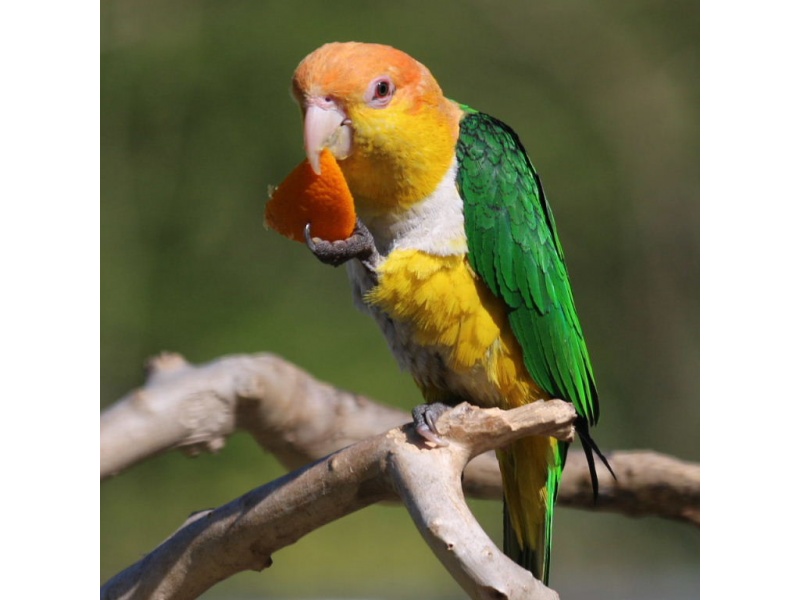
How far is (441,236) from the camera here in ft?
4.73

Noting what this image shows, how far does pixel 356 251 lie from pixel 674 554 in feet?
6.04

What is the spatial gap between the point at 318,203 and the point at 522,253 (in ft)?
1.07

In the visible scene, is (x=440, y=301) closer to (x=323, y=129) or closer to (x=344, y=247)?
(x=344, y=247)

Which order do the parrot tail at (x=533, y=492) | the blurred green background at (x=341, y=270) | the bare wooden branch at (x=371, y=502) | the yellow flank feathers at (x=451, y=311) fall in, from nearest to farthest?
1. the bare wooden branch at (x=371, y=502)
2. the yellow flank feathers at (x=451, y=311)
3. the parrot tail at (x=533, y=492)
4. the blurred green background at (x=341, y=270)

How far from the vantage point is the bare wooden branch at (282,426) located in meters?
1.62

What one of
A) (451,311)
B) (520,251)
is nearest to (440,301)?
(451,311)

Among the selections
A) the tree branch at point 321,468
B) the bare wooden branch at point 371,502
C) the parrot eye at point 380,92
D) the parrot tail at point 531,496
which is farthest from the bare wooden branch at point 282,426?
the parrot eye at point 380,92

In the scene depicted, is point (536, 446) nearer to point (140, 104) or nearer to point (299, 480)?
point (299, 480)

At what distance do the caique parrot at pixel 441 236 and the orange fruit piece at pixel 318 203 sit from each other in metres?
0.02

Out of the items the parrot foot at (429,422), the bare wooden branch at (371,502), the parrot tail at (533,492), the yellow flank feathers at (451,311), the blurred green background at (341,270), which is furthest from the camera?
the blurred green background at (341,270)

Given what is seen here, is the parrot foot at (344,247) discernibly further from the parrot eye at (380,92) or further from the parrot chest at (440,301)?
the parrot eye at (380,92)

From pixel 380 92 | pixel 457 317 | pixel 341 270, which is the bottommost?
pixel 457 317

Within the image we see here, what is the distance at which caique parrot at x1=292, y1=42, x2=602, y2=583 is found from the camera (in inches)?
54.7

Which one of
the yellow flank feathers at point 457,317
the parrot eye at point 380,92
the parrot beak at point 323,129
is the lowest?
the yellow flank feathers at point 457,317
